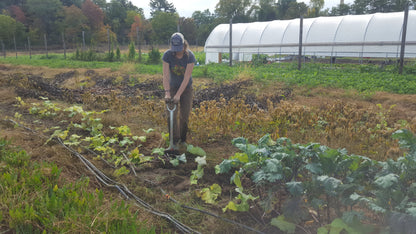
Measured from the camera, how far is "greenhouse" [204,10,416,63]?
16.1 meters

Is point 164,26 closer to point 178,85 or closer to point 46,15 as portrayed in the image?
point 46,15

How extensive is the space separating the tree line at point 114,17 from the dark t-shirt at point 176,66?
1466 inches

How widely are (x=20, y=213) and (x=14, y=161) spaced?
Result: 121 centimetres

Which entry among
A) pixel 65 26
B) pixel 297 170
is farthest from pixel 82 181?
pixel 65 26

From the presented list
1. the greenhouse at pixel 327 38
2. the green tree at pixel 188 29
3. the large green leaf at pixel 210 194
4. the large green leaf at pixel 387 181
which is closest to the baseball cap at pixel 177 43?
the large green leaf at pixel 210 194

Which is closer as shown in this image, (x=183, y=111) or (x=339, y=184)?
(x=339, y=184)

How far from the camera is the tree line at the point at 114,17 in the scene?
45.8 m

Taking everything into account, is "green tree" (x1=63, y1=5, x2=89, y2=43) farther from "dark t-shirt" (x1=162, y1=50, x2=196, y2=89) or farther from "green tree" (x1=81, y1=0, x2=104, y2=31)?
"dark t-shirt" (x1=162, y1=50, x2=196, y2=89)

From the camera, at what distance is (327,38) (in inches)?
715

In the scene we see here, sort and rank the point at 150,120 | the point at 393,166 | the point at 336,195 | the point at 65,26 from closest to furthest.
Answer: the point at 336,195, the point at 393,166, the point at 150,120, the point at 65,26

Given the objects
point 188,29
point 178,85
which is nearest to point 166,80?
point 178,85

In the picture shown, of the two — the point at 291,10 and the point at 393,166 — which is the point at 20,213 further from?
the point at 291,10

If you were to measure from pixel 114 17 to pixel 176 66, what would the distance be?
6369 centimetres

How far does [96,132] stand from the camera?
15.7 ft
